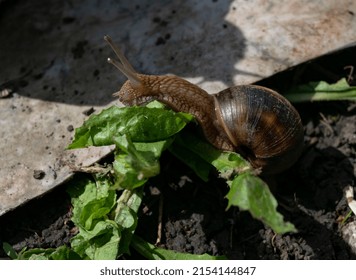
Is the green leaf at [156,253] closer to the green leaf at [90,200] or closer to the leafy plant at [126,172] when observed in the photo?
the leafy plant at [126,172]

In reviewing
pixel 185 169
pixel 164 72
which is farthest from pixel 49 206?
pixel 164 72

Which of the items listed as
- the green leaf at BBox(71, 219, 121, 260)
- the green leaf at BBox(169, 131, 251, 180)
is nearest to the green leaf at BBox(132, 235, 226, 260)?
the green leaf at BBox(71, 219, 121, 260)

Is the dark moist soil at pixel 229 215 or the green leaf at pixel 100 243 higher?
the green leaf at pixel 100 243

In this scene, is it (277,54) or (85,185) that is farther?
(277,54)

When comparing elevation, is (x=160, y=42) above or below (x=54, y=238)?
above

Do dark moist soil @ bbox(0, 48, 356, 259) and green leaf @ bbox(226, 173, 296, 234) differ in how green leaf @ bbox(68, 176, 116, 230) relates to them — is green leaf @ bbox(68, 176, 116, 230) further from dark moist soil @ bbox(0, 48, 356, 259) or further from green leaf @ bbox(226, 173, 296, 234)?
green leaf @ bbox(226, 173, 296, 234)

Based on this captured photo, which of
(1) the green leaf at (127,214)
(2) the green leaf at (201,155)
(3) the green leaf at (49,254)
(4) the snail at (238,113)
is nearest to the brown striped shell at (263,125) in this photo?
(4) the snail at (238,113)

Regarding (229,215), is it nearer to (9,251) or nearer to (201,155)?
(201,155)
